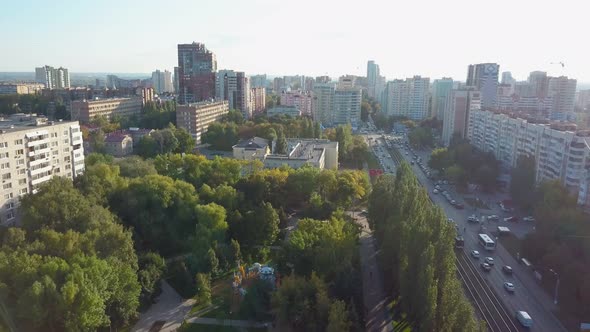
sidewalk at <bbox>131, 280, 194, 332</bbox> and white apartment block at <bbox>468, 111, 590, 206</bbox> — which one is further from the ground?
white apartment block at <bbox>468, 111, 590, 206</bbox>

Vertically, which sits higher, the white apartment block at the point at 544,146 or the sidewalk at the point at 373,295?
the white apartment block at the point at 544,146

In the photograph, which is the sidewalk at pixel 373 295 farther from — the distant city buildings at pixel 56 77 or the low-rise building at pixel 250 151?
the distant city buildings at pixel 56 77

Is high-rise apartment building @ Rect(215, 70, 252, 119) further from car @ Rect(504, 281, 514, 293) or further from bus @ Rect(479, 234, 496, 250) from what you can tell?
car @ Rect(504, 281, 514, 293)

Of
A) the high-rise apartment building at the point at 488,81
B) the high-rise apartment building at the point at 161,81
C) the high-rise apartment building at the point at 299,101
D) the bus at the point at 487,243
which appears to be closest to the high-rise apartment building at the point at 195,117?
the high-rise apartment building at the point at 299,101

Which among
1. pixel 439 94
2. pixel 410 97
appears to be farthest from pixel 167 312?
pixel 410 97

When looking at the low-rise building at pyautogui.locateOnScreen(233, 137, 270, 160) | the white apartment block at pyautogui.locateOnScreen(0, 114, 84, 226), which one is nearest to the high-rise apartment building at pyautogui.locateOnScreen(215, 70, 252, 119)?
the low-rise building at pyautogui.locateOnScreen(233, 137, 270, 160)

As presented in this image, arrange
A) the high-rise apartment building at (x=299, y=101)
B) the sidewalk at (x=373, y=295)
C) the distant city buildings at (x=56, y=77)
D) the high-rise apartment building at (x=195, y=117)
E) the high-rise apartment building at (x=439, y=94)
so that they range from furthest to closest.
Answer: the distant city buildings at (x=56, y=77), the high-rise apartment building at (x=299, y=101), the high-rise apartment building at (x=439, y=94), the high-rise apartment building at (x=195, y=117), the sidewalk at (x=373, y=295)

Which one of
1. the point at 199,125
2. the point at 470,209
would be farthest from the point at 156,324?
the point at 199,125
